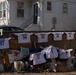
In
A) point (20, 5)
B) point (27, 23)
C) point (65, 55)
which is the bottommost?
point (65, 55)

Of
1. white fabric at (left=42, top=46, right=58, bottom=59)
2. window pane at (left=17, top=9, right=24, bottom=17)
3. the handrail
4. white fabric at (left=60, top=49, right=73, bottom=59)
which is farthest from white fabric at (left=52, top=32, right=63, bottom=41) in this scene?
window pane at (left=17, top=9, right=24, bottom=17)

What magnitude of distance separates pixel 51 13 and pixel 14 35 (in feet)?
58.6

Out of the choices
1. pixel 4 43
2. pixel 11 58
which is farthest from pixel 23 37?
pixel 11 58

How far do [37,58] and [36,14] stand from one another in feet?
60.6

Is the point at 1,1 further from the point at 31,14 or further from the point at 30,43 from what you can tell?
the point at 30,43

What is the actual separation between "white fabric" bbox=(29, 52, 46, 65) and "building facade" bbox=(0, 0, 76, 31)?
15974 mm

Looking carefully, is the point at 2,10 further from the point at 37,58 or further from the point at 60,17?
the point at 37,58

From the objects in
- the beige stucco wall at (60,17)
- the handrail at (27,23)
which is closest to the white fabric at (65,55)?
the beige stucco wall at (60,17)

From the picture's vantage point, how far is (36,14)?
1147 inches

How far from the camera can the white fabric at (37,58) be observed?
11.0 m

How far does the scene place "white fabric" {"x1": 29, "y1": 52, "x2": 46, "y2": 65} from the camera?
1095 cm

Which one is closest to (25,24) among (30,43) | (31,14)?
(31,14)

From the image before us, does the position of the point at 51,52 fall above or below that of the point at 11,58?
above

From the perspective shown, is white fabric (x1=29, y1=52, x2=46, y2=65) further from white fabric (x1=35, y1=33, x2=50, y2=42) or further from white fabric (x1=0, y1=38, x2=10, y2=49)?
white fabric (x1=35, y1=33, x2=50, y2=42)
